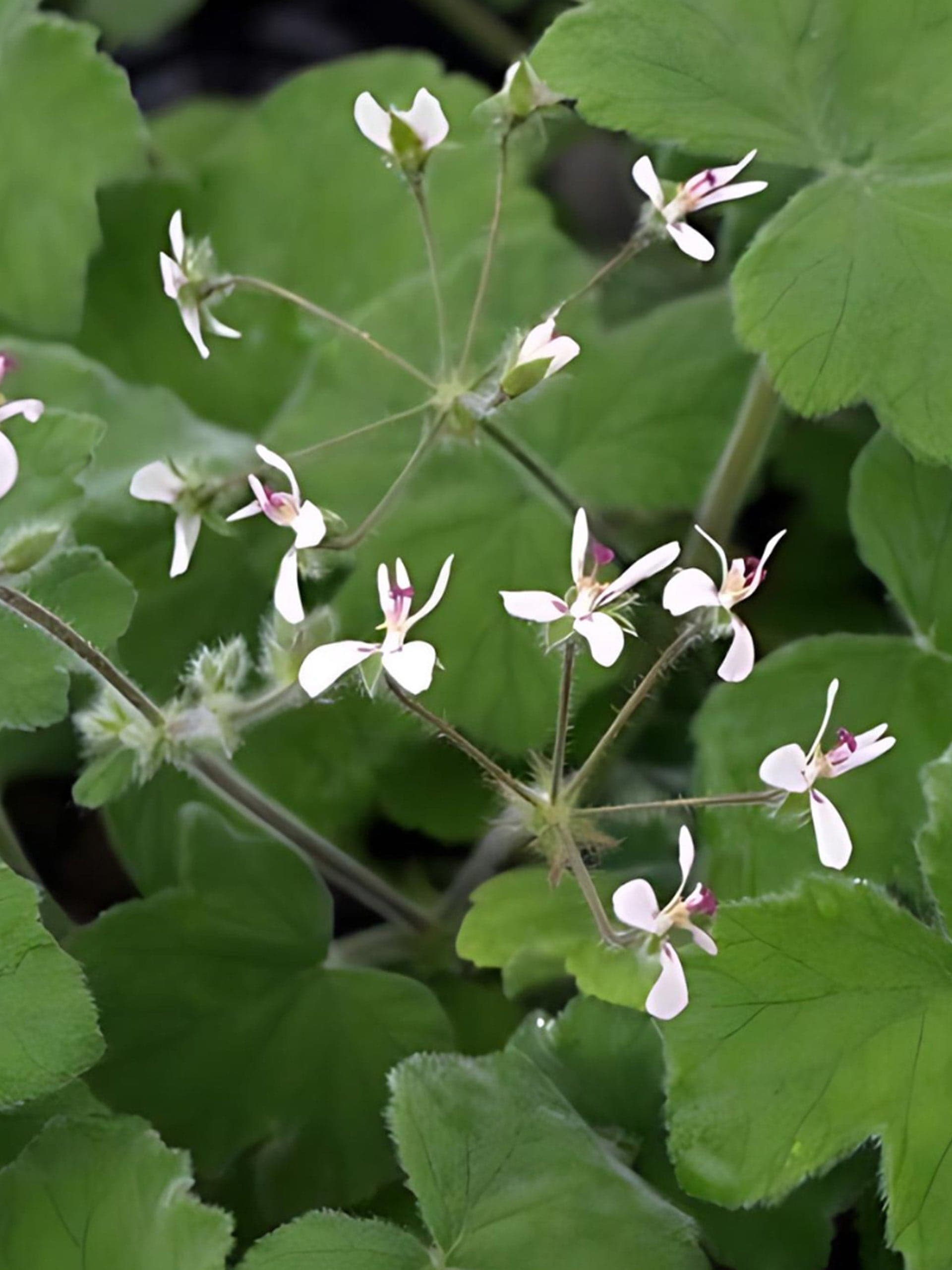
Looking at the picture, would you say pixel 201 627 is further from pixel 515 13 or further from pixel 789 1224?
pixel 515 13

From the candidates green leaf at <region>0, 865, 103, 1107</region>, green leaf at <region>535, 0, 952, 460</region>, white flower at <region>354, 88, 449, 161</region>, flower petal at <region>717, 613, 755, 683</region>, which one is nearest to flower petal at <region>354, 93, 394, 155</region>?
white flower at <region>354, 88, 449, 161</region>

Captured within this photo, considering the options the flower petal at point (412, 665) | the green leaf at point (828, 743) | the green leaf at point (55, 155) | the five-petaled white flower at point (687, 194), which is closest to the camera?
the flower petal at point (412, 665)

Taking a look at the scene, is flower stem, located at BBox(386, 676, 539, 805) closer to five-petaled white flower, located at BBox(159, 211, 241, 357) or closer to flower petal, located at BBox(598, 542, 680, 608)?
flower petal, located at BBox(598, 542, 680, 608)

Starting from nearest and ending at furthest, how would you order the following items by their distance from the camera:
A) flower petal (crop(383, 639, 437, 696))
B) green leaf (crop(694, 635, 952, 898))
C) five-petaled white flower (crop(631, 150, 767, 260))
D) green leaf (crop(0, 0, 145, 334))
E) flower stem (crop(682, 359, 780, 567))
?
flower petal (crop(383, 639, 437, 696)) < five-petaled white flower (crop(631, 150, 767, 260)) < green leaf (crop(694, 635, 952, 898)) < flower stem (crop(682, 359, 780, 567)) < green leaf (crop(0, 0, 145, 334))

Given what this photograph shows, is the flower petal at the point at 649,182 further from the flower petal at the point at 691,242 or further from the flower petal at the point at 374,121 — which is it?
the flower petal at the point at 374,121

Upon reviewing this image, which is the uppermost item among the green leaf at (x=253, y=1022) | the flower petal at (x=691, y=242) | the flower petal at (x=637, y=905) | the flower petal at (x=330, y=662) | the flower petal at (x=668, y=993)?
the flower petal at (x=691, y=242)

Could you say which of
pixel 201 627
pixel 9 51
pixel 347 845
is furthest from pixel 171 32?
pixel 347 845

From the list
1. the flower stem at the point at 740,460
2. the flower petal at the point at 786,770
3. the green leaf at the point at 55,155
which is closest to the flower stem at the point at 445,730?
the flower petal at the point at 786,770
